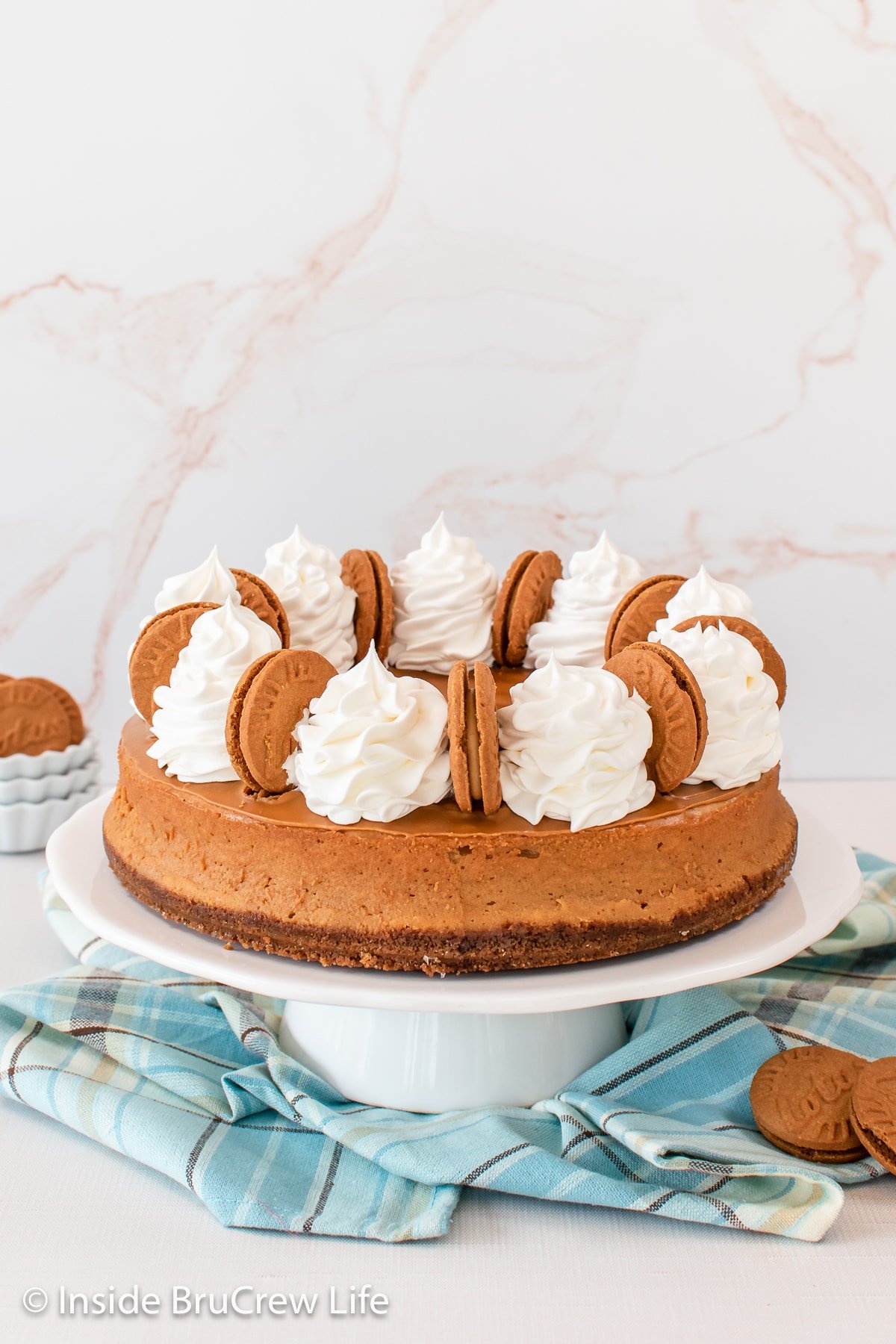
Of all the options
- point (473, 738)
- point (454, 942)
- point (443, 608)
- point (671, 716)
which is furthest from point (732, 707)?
point (443, 608)

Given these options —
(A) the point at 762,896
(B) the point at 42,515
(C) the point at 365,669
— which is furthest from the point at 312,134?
(A) the point at 762,896

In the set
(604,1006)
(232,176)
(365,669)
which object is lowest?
(604,1006)

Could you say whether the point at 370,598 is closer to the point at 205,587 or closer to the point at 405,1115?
the point at 205,587

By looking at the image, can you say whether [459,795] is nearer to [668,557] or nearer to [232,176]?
[668,557]

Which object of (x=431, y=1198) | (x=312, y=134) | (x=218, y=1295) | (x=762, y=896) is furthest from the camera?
(x=312, y=134)

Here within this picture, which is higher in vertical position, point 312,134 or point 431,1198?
point 312,134

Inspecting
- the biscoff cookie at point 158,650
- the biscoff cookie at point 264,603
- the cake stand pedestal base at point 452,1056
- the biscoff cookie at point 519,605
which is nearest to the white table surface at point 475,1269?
the cake stand pedestal base at point 452,1056

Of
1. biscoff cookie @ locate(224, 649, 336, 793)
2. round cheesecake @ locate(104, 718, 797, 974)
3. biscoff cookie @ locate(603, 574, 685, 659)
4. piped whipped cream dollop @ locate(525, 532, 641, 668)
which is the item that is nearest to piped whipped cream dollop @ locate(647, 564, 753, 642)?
biscoff cookie @ locate(603, 574, 685, 659)

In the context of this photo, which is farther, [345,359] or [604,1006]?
[345,359]
